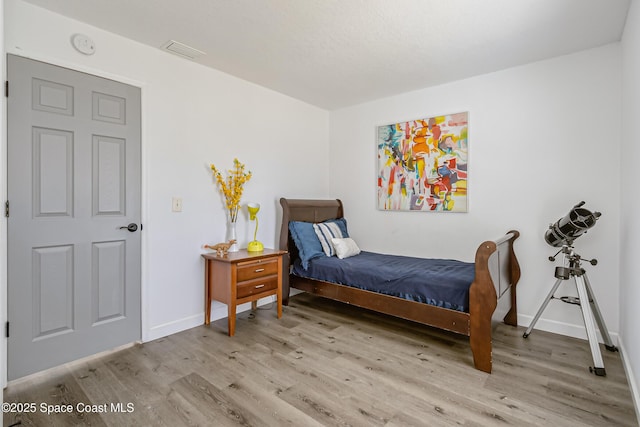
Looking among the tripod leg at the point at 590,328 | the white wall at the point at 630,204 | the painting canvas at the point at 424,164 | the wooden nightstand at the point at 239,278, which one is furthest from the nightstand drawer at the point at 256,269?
the white wall at the point at 630,204

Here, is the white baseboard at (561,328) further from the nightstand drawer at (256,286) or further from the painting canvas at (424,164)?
the nightstand drawer at (256,286)

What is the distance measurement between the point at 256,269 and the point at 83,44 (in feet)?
7.21

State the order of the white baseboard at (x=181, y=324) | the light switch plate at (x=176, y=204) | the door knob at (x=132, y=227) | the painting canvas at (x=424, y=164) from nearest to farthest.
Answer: the door knob at (x=132, y=227)
the white baseboard at (x=181, y=324)
the light switch plate at (x=176, y=204)
the painting canvas at (x=424, y=164)

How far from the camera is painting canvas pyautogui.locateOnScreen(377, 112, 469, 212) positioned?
350cm

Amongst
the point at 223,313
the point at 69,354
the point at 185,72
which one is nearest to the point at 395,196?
the point at 223,313

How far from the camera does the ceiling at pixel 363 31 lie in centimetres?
221

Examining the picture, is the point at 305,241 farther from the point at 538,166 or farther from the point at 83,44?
the point at 83,44

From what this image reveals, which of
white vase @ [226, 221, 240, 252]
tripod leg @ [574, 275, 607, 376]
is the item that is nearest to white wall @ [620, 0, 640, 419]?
tripod leg @ [574, 275, 607, 376]

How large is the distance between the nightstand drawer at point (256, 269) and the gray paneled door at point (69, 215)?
Answer: 83cm

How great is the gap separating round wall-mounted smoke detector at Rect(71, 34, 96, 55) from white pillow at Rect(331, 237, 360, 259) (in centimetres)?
273

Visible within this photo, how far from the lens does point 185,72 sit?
9.97ft

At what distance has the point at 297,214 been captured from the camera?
393cm

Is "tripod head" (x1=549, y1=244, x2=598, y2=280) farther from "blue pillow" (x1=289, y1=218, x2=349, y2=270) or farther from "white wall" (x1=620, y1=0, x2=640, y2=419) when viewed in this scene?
"blue pillow" (x1=289, y1=218, x2=349, y2=270)

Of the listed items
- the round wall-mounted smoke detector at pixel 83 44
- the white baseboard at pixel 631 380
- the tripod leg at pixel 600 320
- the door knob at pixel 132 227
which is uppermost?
the round wall-mounted smoke detector at pixel 83 44
